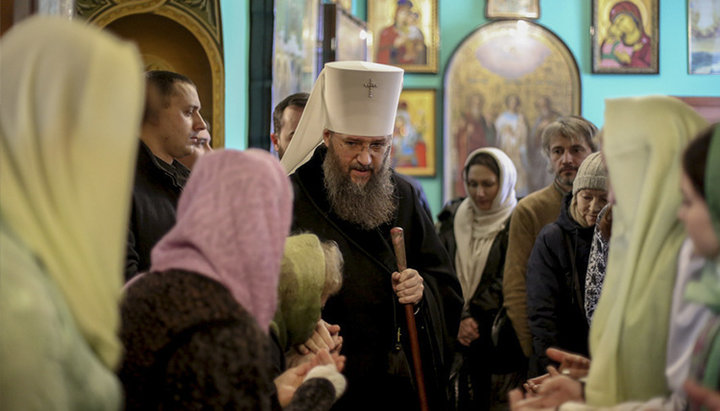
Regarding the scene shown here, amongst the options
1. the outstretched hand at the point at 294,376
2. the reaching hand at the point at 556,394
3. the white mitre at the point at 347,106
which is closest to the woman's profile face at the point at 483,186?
the white mitre at the point at 347,106

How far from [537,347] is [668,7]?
9072 millimetres

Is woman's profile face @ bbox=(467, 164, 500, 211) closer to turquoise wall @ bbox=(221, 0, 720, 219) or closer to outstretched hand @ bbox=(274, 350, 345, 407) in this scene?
outstretched hand @ bbox=(274, 350, 345, 407)

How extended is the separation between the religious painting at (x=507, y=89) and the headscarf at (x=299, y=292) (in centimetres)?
913

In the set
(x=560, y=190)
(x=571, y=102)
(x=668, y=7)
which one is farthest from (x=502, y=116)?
(x=560, y=190)

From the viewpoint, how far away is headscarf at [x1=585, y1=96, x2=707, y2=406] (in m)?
2.03

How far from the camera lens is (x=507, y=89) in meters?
11.9

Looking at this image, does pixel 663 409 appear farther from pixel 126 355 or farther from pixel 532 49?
pixel 532 49

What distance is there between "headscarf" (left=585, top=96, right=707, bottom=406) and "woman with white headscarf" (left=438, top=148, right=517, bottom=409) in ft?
9.40

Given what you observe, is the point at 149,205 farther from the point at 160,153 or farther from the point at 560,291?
the point at 560,291

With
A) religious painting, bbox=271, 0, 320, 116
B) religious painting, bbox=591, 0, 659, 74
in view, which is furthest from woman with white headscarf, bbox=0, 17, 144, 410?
religious painting, bbox=591, 0, 659, 74

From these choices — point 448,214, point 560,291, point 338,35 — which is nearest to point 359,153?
point 560,291

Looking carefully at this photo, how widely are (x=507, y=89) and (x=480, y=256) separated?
6.47 meters

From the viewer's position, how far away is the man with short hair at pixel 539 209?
15.3ft

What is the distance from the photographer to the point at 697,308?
6.41 ft
